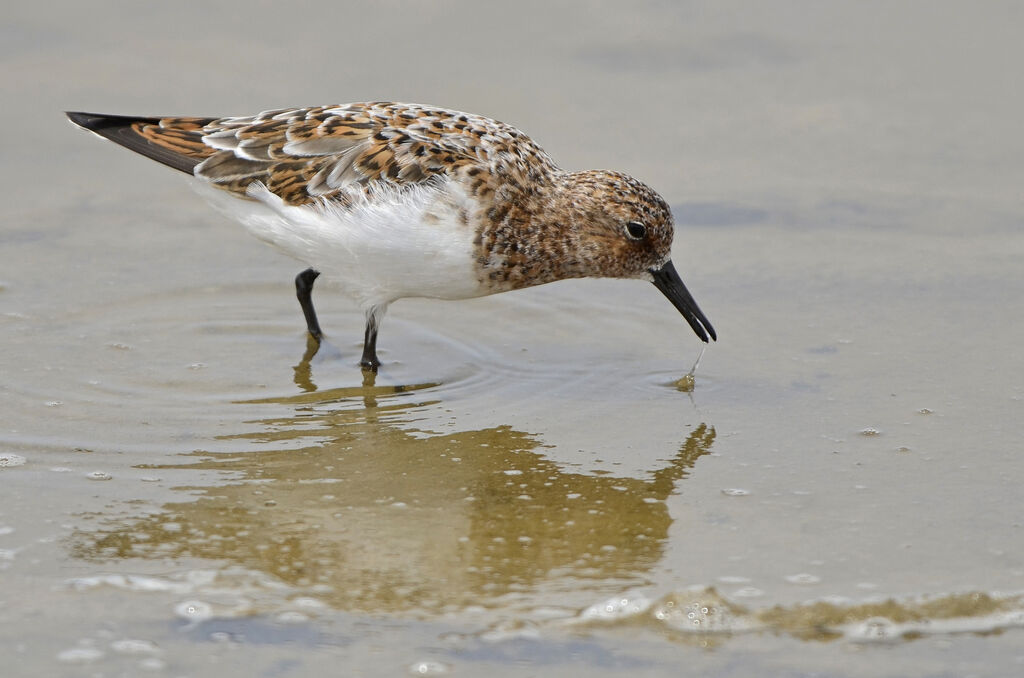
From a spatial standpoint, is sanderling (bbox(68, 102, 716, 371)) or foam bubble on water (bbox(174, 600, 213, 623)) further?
sanderling (bbox(68, 102, 716, 371))

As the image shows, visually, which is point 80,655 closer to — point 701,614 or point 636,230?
point 701,614

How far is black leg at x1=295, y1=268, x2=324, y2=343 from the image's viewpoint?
8.66m

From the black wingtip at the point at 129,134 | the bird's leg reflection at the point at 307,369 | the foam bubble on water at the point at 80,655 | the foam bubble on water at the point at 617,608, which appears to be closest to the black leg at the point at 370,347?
the bird's leg reflection at the point at 307,369

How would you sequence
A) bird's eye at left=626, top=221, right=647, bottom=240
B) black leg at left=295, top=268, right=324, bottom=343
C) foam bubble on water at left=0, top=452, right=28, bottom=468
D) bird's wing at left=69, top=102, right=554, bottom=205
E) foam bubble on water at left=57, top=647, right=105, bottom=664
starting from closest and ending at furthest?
foam bubble on water at left=57, top=647, right=105, bottom=664, foam bubble on water at left=0, top=452, right=28, bottom=468, bird's wing at left=69, top=102, right=554, bottom=205, bird's eye at left=626, top=221, right=647, bottom=240, black leg at left=295, top=268, right=324, bottom=343

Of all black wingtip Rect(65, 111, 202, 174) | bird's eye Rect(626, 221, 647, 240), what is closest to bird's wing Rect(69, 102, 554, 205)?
black wingtip Rect(65, 111, 202, 174)

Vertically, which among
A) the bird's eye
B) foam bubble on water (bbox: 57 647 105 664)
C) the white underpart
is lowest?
foam bubble on water (bbox: 57 647 105 664)

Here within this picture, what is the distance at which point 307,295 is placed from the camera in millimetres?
8703

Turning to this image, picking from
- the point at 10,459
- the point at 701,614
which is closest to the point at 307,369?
the point at 10,459

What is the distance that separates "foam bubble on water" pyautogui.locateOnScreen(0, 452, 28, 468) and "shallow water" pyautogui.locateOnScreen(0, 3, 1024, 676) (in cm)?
2

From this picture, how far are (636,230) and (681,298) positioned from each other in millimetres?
470

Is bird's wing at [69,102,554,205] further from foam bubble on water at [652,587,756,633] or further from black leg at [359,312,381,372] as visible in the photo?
foam bubble on water at [652,587,756,633]

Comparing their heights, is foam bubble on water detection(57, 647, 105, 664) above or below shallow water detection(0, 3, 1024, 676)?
below

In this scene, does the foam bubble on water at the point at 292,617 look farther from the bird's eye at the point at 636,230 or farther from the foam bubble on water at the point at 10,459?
the bird's eye at the point at 636,230

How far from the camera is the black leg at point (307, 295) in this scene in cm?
866
